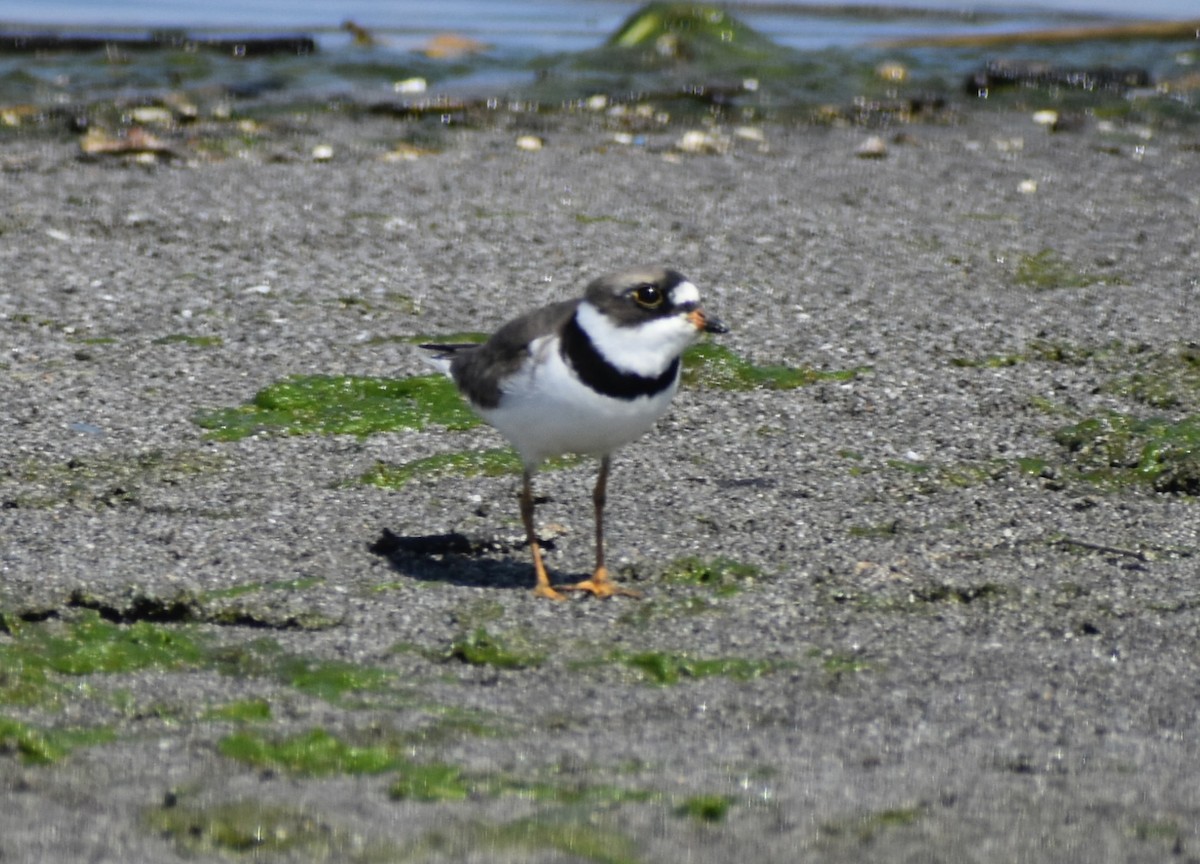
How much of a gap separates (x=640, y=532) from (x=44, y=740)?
218 cm

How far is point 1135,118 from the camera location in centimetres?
1298

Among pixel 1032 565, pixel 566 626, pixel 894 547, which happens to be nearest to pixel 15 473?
pixel 566 626

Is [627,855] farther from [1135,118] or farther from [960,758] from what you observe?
[1135,118]

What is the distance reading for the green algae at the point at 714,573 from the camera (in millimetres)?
4762

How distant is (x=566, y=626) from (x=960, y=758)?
1230 millimetres

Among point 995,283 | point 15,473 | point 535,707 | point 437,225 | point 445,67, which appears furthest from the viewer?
point 445,67

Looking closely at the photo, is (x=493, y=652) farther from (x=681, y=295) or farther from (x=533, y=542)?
(x=681, y=295)

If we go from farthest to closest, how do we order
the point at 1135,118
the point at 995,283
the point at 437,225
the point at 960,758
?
the point at 1135,118
the point at 437,225
the point at 995,283
the point at 960,758

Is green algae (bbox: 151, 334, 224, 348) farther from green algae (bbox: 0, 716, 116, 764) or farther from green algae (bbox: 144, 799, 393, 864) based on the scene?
green algae (bbox: 144, 799, 393, 864)

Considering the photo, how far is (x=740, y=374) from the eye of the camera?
673cm

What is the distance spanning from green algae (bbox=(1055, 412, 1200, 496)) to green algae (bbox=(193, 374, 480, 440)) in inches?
87.0

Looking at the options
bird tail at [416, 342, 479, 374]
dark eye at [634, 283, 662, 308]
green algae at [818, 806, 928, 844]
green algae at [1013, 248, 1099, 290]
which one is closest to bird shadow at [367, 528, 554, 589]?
bird tail at [416, 342, 479, 374]

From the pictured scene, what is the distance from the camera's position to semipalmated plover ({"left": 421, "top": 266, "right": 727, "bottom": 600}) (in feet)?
14.8

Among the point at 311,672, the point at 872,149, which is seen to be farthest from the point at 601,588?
the point at 872,149
